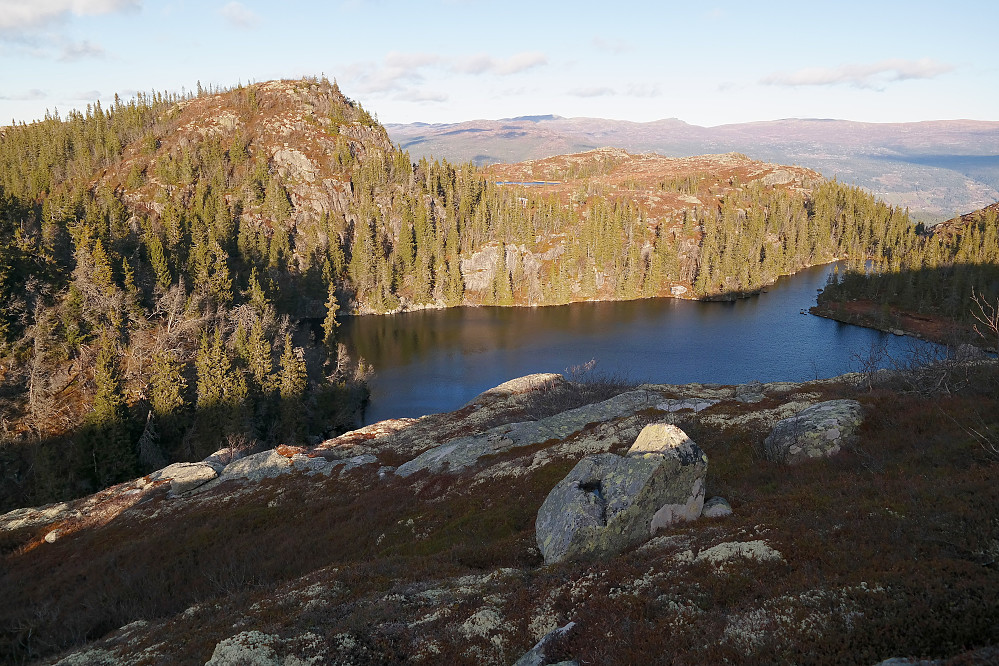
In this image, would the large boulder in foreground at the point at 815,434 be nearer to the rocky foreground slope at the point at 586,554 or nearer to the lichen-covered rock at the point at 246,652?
the rocky foreground slope at the point at 586,554

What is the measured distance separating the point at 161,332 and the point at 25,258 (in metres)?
21.4

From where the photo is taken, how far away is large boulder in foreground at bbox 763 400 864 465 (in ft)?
73.1

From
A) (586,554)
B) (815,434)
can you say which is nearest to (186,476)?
(586,554)

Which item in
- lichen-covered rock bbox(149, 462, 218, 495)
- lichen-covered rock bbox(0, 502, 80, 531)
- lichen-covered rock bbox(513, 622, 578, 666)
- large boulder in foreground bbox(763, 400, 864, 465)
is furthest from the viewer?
lichen-covered rock bbox(149, 462, 218, 495)

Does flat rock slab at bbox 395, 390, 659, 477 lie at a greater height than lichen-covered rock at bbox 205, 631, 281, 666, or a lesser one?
lesser

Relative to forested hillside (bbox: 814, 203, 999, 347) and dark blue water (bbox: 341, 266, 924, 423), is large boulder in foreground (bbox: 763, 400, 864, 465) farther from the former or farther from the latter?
forested hillside (bbox: 814, 203, 999, 347)

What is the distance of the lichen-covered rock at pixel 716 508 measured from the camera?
1762 cm

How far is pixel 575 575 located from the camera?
13.8m

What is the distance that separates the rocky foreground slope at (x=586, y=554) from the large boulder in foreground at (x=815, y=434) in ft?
0.35

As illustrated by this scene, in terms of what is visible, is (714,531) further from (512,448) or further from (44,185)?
(44,185)

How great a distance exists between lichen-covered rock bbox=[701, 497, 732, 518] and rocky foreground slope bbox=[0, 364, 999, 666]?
253mm

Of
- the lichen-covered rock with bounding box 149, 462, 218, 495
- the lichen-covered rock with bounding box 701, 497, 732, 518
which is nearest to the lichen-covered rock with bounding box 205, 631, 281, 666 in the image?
the lichen-covered rock with bounding box 701, 497, 732, 518

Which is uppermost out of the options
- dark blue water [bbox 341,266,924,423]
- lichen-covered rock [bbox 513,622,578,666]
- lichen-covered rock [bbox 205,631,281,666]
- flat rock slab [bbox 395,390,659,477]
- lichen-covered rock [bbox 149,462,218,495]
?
lichen-covered rock [bbox 513,622,578,666]

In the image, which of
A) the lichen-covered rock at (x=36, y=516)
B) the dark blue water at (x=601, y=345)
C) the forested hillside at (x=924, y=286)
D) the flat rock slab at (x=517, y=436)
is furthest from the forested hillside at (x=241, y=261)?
the flat rock slab at (x=517, y=436)
